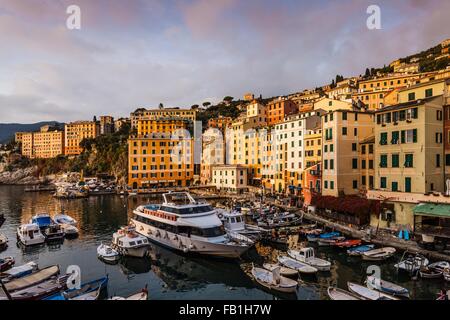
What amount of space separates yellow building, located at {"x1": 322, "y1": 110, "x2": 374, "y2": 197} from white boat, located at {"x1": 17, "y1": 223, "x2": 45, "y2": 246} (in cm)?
3301

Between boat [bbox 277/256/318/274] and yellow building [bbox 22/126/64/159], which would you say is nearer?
boat [bbox 277/256/318/274]

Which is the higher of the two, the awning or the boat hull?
the awning

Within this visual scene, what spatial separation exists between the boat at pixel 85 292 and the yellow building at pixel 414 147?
27.6 m

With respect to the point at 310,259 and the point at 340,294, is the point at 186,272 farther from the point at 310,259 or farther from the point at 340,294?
the point at 340,294

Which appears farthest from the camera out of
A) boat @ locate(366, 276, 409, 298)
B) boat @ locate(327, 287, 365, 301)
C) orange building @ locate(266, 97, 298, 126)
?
orange building @ locate(266, 97, 298, 126)

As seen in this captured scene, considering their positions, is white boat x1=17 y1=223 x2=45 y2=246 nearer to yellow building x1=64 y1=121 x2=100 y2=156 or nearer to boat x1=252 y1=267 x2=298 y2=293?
boat x1=252 y1=267 x2=298 y2=293

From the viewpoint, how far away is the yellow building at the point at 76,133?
147m

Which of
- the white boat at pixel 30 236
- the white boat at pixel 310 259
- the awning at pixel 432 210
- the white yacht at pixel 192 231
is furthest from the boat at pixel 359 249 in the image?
the white boat at pixel 30 236

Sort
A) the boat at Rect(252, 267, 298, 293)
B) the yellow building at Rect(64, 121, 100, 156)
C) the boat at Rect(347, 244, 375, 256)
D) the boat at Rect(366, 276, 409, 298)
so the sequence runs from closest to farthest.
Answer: the boat at Rect(366, 276, 409, 298) → the boat at Rect(252, 267, 298, 293) → the boat at Rect(347, 244, 375, 256) → the yellow building at Rect(64, 121, 100, 156)

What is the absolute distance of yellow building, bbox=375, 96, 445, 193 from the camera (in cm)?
2942

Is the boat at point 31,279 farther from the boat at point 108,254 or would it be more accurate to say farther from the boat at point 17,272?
the boat at point 108,254

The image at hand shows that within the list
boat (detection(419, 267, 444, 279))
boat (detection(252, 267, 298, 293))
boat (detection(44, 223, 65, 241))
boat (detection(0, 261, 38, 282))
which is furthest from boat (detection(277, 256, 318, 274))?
boat (detection(44, 223, 65, 241))

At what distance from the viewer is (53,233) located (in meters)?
34.8

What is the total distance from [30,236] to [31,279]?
13.7m
